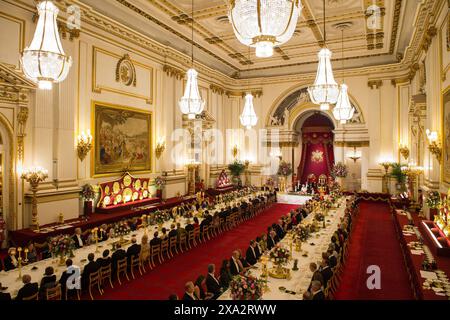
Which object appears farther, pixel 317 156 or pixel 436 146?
pixel 317 156

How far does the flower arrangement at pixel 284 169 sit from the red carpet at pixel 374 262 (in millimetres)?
7784

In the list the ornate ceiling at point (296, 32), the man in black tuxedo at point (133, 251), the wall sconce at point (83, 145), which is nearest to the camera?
the man in black tuxedo at point (133, 251)

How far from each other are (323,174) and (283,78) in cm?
753

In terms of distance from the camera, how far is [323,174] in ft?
73.4

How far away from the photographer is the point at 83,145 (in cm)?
1134

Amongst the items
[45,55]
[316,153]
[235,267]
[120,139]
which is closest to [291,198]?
[316,153]

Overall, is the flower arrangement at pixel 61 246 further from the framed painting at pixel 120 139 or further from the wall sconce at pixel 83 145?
the framed painting at pixel 120 139

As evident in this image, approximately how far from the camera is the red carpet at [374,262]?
699 cm

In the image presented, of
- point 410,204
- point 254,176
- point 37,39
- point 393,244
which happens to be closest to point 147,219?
point 37,39

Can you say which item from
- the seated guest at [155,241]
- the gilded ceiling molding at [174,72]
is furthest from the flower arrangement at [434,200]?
the gilded ceiling molding at [174,72]

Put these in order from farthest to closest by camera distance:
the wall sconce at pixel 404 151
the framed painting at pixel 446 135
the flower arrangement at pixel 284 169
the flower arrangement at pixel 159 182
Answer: the flower arrangement at pixel 284 169
the wall sconce at pixel 404 151
the flower arrangement at pixel 159 182
the framed painting at pixel 446 135

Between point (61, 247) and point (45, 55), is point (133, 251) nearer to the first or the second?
point (61, 247)

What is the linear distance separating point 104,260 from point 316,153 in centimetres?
1906
